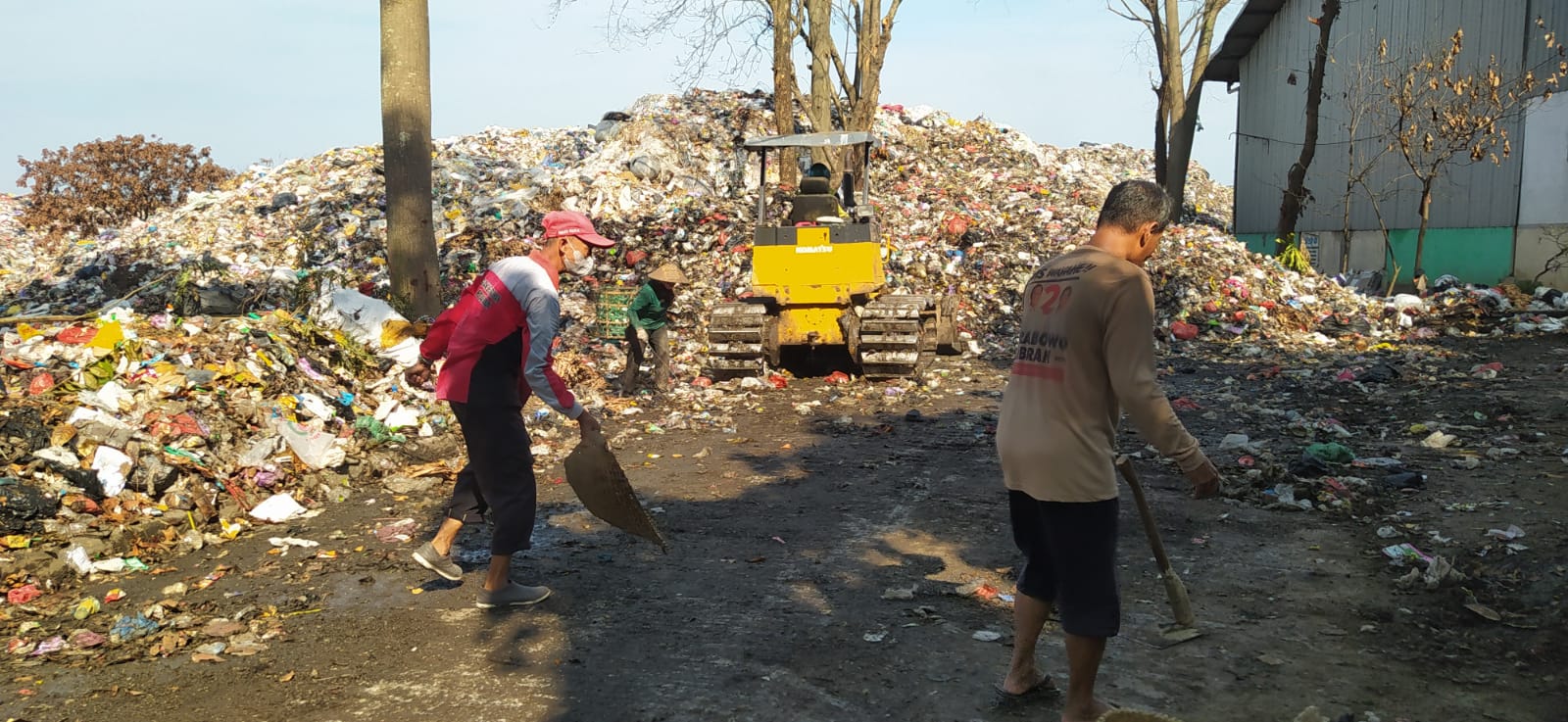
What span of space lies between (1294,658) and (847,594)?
5.63 feet

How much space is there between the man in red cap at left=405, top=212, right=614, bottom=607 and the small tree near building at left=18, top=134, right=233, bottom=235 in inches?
718

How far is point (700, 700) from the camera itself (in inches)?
135

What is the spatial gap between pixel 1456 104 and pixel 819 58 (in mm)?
10230

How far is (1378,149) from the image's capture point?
1870cm

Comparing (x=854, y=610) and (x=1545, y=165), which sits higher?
(x=1545, y=165)

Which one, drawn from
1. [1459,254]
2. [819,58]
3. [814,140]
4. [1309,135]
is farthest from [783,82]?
[1459,254]

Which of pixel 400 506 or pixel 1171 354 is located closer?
pixel 400 506

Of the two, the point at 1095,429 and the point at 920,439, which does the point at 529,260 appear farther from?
the point at 920,439

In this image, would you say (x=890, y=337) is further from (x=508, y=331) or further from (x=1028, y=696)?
(x=1028, y=696)

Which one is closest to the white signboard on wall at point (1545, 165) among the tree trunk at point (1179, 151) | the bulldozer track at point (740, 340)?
the tree trunk at point (1179, 151)

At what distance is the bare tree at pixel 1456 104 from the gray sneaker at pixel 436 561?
15.5 m

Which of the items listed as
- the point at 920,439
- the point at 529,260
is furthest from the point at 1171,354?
the point at 529,260

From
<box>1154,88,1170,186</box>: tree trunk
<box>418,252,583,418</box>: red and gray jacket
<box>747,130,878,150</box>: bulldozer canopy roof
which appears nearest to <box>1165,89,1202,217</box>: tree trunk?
<box>1154,88,1170,186</box>: tree trunk

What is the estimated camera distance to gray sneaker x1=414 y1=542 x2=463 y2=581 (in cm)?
452
